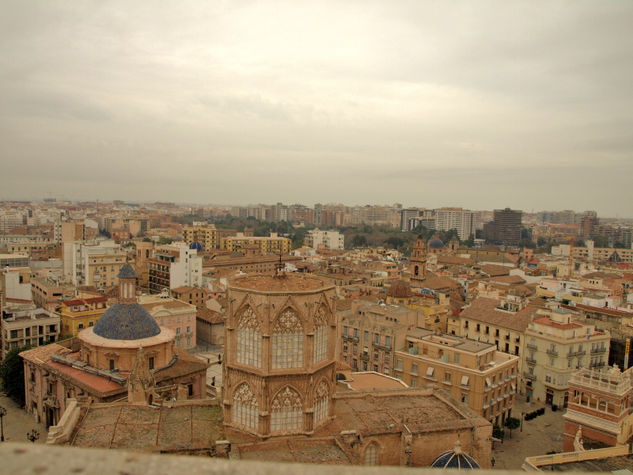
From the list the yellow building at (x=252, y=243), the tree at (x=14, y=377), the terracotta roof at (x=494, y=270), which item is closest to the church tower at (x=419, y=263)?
the terracotta roof at (x=494, y=270)

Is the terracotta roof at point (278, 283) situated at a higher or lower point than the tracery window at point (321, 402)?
higher

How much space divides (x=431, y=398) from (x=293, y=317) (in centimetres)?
929

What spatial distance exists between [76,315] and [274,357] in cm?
3314

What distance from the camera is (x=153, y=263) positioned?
7206 cm

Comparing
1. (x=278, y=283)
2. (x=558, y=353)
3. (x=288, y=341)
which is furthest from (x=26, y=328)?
(x=558, y=353)

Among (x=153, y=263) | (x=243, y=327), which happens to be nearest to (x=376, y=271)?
(x=153, y=263)

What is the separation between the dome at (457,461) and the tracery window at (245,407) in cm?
724

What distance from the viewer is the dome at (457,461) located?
17984 millimetres

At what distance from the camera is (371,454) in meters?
18.8

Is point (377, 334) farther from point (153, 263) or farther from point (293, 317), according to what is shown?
point (153, 263)

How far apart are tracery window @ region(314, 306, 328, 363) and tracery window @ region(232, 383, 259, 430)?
276 cm

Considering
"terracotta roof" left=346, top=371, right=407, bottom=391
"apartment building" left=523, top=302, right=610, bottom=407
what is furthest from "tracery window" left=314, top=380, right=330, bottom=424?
"apartment building" left=523, top=302, right=610, bottom=407

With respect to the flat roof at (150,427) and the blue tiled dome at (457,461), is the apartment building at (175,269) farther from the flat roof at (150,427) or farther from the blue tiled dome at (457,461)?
the blue tiled dome at (457,461)

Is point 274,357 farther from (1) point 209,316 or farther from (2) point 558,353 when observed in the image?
(1) point 209,316
